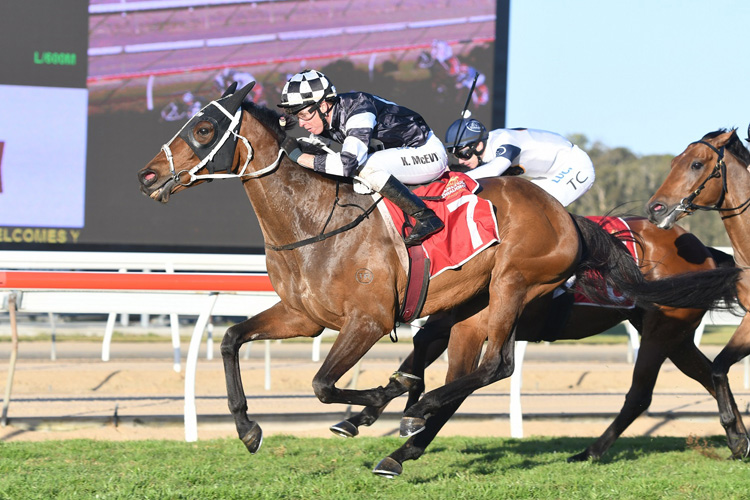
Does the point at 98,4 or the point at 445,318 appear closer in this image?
the point at 445,318

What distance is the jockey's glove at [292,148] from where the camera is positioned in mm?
3654

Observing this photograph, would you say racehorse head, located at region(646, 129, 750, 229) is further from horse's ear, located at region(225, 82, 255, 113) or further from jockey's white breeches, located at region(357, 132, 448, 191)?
horse's ear, located at region(225, 82, 255, 113)

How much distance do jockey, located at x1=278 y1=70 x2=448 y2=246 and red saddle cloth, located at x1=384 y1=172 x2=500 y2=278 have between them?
2.4 inches

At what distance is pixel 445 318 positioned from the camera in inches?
172

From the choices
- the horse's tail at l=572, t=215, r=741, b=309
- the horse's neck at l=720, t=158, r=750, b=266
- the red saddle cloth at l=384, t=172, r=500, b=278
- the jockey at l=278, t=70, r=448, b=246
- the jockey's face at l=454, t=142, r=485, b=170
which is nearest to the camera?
the jockey at l=278, t=70, r=448, b=246

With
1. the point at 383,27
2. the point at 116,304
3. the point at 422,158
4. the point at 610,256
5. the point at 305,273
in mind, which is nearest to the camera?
the point at 305,273

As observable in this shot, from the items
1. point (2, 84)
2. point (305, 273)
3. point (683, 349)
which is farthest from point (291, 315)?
point (2, 84)

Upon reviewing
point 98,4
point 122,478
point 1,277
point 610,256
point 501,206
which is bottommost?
point 122,478

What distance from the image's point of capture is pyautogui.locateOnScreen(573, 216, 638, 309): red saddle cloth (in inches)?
176

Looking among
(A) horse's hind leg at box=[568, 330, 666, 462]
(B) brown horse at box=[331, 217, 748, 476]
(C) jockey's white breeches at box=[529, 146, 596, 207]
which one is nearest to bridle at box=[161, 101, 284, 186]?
(B) brown horse at box=[331, 217, 748, 476]

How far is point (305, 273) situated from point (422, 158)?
747 millimetres

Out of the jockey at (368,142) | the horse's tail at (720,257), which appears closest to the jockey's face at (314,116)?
the jockey at (368,142)

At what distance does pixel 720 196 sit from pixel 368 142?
2.12 meters

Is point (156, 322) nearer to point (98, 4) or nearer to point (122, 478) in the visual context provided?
point (98, 4)
